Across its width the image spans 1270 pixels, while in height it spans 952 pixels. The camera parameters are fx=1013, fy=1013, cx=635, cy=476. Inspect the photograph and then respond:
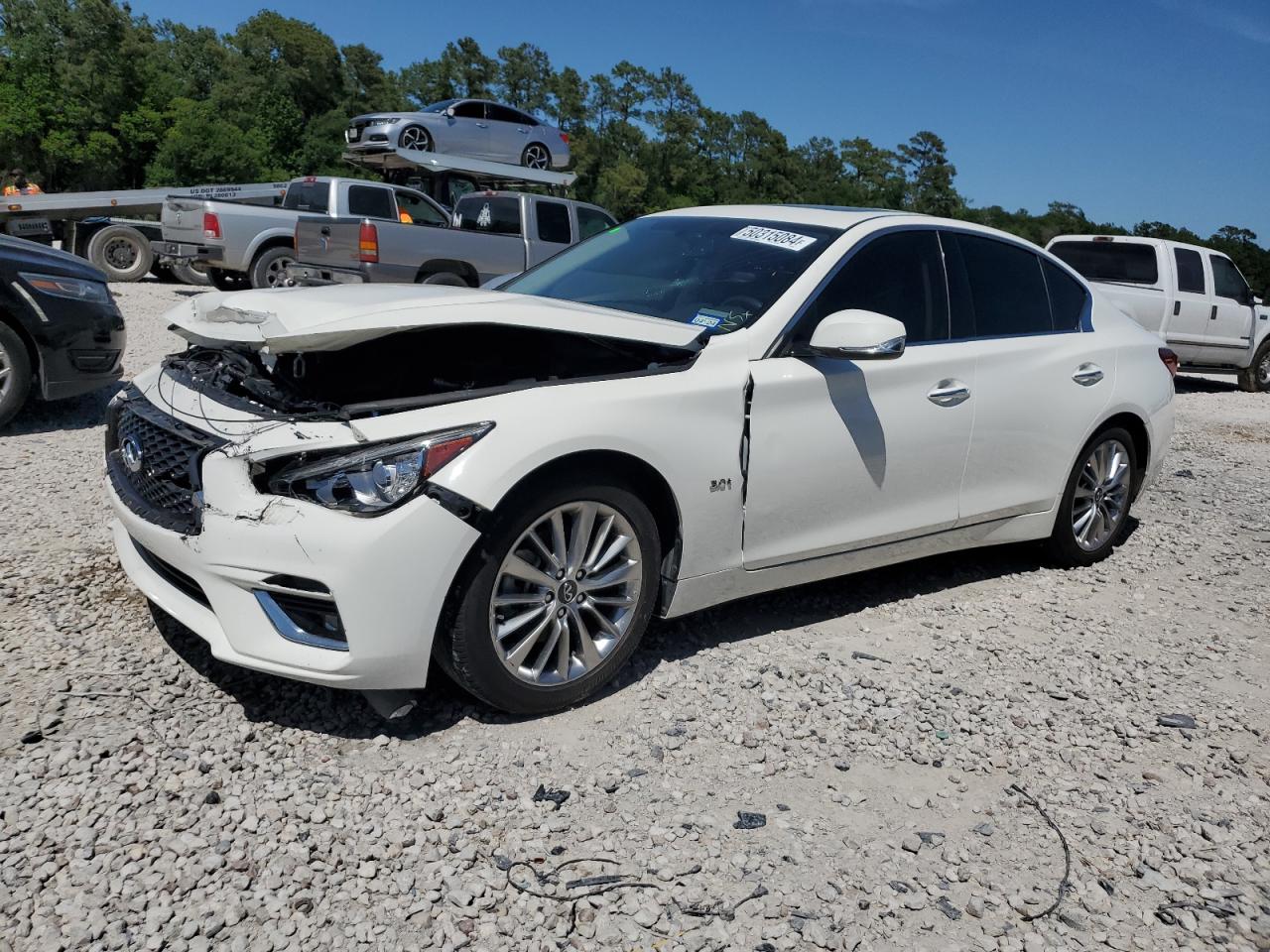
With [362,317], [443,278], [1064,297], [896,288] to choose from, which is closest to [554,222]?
[443,278]

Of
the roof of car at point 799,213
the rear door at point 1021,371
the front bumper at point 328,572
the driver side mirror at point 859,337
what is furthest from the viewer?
the rear door at point 1021,371

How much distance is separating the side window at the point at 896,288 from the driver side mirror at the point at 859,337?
0.15m

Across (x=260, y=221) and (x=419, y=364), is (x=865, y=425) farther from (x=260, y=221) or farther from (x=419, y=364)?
(x=260, y=221)

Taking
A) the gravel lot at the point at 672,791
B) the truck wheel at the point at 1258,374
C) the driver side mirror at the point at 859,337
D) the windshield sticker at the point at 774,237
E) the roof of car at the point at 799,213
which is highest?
the roof of car at the point at 799,213

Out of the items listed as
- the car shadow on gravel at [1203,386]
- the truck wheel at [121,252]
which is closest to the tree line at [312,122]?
the car shadow on gravel at [1203,386]

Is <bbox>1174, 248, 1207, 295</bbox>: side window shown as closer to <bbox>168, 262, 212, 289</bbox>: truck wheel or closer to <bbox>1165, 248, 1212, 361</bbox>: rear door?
<bbox>1165, 248, 1212, 361</bbox>: rear door

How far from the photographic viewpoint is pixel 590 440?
10.6 feet

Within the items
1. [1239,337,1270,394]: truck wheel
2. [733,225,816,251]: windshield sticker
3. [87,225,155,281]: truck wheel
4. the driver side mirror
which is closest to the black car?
[733,225,816,251]: windshield sticker

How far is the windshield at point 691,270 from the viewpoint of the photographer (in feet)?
13.3

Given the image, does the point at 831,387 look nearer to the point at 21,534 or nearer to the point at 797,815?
the point at 797,815

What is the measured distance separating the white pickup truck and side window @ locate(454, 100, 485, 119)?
1142 cm

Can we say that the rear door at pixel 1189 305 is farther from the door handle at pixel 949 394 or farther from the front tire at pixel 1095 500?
the door handle at pixel 949 394

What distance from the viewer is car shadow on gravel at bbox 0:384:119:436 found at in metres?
6.86

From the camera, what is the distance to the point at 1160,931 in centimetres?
260
